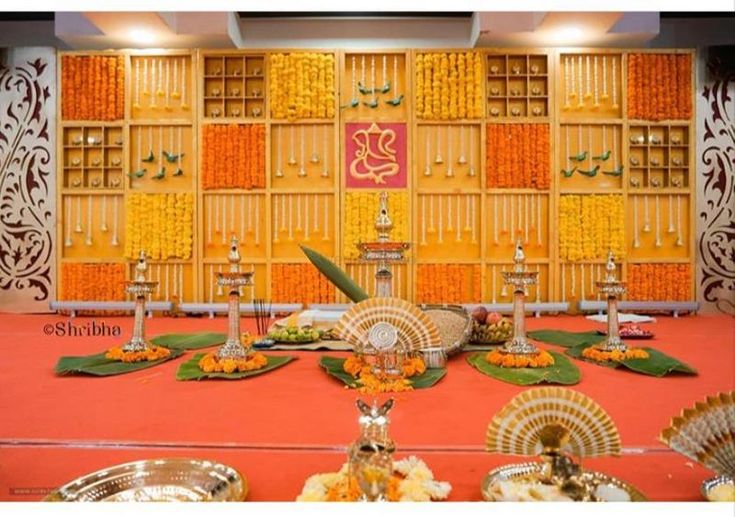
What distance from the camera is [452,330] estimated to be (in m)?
3.93

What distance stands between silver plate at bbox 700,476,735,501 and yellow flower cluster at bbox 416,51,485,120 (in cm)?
543

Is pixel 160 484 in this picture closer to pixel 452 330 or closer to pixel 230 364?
pixel 230 364

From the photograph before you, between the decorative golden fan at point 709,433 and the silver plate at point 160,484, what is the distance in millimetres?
1144

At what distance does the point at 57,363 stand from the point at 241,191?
3443 mm

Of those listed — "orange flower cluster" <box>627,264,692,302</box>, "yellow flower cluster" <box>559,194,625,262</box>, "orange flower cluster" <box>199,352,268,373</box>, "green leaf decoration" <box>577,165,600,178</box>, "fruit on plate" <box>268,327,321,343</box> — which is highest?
"green leaf decoration" <box>577,165,600,178</box>

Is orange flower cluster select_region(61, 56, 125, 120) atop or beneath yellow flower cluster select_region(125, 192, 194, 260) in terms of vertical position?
atop

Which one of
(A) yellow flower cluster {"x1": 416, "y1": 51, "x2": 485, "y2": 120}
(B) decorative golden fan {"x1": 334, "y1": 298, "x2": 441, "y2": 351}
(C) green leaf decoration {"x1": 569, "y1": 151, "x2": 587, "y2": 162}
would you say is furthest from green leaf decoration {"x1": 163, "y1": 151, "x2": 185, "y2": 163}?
(B) decorative golden fan {"x1": 334, "y1": 298, "x2": 441, "y2": 351}

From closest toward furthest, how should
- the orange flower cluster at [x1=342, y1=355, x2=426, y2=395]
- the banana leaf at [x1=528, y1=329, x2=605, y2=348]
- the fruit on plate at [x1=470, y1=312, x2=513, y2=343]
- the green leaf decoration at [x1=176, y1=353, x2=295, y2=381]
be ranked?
the orange flower cluster at [x1=342, y1=355, x2=426, y2=395]
the green leaf decoration at [x1=176, y1=353, x2=295, y2=381]
the fruit on plate at [x1=470, y1=312, x2=513, y2=343]
the banana leaf at [x1=528, y1=329, x2=605, y2=348]

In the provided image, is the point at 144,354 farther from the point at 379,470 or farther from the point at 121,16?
the point at 121,16

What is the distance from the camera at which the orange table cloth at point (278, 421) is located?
6.40 ft

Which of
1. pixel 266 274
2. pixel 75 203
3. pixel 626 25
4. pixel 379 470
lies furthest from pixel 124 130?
pixel 379 470

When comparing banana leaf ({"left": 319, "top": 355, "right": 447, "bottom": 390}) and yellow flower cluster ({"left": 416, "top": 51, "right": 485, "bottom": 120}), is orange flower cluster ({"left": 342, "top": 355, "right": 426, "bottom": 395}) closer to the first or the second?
banana leaf ({"left": 319, "top": 355, "right": 447, "bottom": 390})

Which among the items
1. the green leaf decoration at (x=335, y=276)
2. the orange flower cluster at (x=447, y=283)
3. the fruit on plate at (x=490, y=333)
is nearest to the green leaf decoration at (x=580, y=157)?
the orange flower cluster at (x=447, y=283)

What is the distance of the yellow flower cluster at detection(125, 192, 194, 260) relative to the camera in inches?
266
